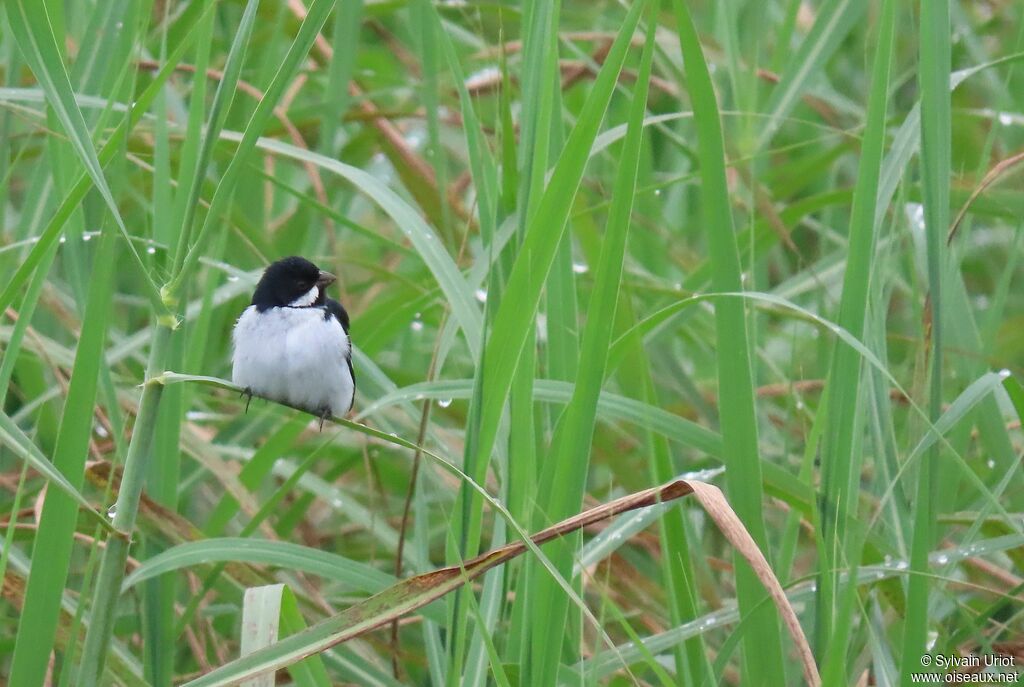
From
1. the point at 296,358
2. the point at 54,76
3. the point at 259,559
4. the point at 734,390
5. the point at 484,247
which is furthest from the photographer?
the point at 296,358

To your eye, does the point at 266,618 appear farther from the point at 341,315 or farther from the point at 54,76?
the point at 341,315

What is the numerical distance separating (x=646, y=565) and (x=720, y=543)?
234 millimetres

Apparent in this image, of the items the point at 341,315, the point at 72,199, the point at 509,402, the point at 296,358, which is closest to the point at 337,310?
the point at 341,315

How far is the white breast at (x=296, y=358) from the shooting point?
2898mm

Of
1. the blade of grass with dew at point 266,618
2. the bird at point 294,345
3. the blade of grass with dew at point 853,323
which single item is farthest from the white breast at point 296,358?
the blade of grass with dew at point 853,323

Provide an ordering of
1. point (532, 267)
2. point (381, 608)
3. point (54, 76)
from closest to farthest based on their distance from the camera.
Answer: point (54, 76)
point (381, 608)
point (532, 267)

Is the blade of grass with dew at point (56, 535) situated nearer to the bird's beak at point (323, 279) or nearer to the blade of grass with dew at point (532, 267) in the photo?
the blade of grass with dew at point (532, 267)

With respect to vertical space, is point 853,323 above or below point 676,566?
above

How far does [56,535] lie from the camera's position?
6.55 feet

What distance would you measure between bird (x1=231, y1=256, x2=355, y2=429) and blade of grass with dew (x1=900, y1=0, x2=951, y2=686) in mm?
1316

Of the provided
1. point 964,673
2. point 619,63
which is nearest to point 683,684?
point 964,673

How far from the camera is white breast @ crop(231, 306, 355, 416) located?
9.51 ft

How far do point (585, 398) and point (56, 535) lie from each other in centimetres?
87

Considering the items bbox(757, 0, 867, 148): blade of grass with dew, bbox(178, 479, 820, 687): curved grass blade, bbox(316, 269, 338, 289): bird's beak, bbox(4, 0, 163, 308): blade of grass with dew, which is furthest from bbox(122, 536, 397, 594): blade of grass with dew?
bbox(757, 0, 867, 148): blade of grass with dew
